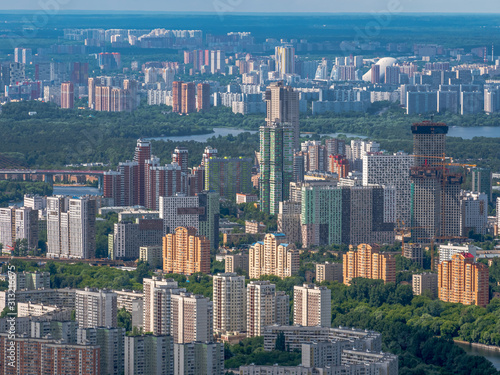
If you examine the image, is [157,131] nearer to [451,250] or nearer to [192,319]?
[451,250]

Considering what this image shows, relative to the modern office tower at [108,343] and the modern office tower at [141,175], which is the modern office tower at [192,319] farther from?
the modern office tower at [141,175]

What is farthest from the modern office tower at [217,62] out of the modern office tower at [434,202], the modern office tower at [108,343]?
the modern office tower at [108,343]

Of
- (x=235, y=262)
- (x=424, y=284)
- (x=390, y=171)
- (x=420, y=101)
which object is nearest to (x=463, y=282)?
(x=424, y=284)

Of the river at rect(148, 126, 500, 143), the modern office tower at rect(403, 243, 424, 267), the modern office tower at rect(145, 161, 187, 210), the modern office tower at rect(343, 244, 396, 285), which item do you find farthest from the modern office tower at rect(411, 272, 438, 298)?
the river at rect(148, 126, 500, 143)

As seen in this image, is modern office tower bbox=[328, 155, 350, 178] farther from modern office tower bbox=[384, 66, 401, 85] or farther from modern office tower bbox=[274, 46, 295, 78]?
modern office tower bbox=[274, 46, 295, 78]

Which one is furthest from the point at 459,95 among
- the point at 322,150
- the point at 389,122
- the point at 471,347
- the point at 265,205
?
the point at 471,347

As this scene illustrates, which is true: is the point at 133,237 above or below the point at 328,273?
above

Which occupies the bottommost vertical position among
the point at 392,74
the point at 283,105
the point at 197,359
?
the point at 197,359

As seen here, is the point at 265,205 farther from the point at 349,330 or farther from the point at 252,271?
the point at 349,330
